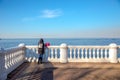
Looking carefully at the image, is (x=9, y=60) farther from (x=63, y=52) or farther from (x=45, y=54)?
(x=63, y=52)

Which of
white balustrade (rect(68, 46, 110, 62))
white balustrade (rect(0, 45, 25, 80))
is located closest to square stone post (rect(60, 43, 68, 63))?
white balustrade (rect(68, 46, 110, 62))

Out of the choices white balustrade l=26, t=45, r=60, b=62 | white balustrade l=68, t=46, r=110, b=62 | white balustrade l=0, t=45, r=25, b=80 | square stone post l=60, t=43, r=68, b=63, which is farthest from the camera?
white balustrade l=26, t=45, r=60, b=62

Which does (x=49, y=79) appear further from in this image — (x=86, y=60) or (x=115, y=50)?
(x=115, y=50)

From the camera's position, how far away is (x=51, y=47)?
11.6 meters

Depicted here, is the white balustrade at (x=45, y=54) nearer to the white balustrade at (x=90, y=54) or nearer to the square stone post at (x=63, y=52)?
the square stone post at (x=63, y=52)

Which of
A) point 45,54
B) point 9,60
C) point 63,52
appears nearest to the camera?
point 9,60

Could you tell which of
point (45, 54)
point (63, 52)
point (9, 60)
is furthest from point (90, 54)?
point (9, 60)

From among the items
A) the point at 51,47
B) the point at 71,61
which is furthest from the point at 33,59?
the point at 71,61

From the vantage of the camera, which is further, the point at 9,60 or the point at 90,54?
the point at 90,54

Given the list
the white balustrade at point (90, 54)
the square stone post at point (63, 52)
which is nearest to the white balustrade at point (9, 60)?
the square stone post at point (63, 52)

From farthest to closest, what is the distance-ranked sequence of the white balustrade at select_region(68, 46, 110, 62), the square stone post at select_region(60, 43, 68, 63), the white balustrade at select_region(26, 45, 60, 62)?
the white balustrade at select_region(26, 45, 60, 62) → the white balustrade at select_region(68, 46, 110, 62) → the square stone post at select_region(60, 43, 68, 63)

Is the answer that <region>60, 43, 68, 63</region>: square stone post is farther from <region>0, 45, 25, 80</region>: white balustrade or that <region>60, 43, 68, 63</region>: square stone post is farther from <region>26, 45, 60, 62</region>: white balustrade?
<region>0, 45, 25, 80</region>: white balustrade

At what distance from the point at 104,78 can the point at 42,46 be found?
5139 mm

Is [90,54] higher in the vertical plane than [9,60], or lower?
lower
